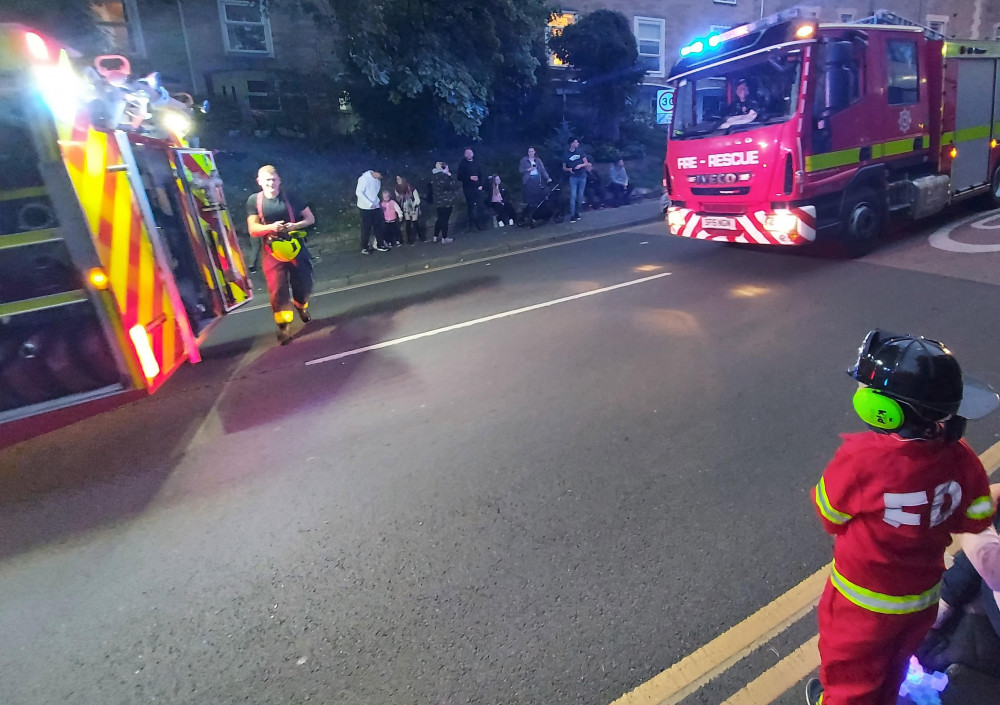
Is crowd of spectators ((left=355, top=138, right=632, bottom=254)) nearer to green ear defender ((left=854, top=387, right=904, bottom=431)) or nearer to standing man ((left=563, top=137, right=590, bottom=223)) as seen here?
standing man ((left=563, top=137, right=590, bottom=223))

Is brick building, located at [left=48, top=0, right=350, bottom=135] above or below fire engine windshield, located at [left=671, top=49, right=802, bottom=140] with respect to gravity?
above

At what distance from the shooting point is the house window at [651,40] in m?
22.9

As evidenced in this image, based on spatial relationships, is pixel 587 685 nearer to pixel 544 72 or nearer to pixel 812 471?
pixel 812 471

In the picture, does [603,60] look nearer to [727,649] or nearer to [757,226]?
[757,226]

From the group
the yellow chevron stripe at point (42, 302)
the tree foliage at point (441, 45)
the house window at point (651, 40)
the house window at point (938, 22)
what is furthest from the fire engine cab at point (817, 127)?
the house window at point (938, 22)

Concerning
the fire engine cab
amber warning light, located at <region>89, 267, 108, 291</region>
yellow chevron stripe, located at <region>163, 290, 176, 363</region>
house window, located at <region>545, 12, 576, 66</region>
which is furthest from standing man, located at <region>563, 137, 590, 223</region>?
amber warning light, located at <region>89, 267, 108, 291</region>

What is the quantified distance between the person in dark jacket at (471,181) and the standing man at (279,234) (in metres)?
7.32

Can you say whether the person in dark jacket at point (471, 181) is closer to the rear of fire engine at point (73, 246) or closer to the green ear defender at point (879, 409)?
the rear of fire engine at point (73, 246)

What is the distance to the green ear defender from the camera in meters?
1.74

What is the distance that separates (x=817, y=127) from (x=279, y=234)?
6.28 metres

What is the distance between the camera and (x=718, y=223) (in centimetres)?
841

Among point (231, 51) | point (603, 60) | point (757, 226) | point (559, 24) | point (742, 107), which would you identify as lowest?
point (757, 226)

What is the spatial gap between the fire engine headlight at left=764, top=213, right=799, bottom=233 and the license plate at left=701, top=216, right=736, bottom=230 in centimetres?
49

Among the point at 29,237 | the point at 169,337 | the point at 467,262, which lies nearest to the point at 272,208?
the point at 169,337
